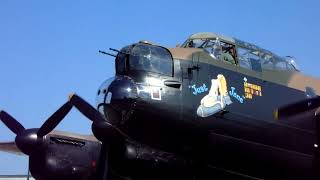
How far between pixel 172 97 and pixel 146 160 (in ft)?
5.76

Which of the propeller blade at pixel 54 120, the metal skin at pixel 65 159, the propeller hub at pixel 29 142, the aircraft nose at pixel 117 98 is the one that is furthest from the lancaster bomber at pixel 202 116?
the metal skin at pixel 65 159

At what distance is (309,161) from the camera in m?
13.0

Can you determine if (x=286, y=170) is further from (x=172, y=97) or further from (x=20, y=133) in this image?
(x=20, y=133)

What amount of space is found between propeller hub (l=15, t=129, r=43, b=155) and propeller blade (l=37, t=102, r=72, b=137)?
0.61 ft

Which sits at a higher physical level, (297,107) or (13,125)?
(297,107)

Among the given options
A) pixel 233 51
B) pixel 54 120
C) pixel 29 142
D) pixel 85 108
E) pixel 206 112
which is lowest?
pixel 29 142

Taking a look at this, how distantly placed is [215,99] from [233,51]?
2091 millimetres

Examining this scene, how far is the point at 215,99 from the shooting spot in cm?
1173

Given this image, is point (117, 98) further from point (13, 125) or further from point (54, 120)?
point (13, 125)

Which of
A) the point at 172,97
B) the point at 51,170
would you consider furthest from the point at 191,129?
the point at 51,170

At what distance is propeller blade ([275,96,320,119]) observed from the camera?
12.5 meters

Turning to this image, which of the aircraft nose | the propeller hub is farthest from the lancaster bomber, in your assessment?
the propeller hub

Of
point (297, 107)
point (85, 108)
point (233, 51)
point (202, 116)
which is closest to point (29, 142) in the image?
point (85, 108)

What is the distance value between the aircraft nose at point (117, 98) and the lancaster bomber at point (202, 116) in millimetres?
22
